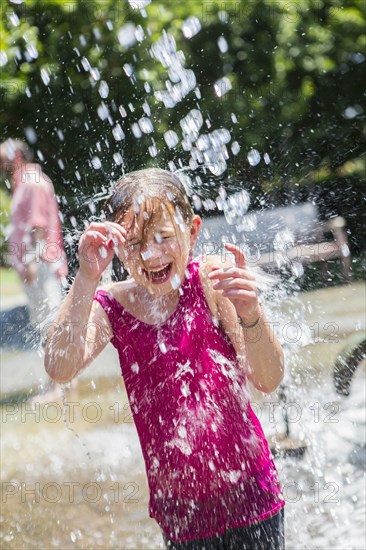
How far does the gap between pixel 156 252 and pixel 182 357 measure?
29 cm

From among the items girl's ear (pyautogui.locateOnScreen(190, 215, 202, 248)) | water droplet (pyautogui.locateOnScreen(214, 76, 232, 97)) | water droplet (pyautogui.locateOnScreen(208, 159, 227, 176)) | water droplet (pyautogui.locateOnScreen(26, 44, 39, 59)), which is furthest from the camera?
water droplet (pyautogui.locateOnScreen(214, 76, 232, 97))

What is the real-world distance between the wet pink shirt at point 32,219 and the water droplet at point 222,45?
18.4 feet

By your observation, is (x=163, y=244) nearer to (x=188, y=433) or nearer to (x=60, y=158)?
(x=188, y=433)

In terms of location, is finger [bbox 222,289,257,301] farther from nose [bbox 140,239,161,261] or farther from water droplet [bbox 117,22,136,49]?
water droplet [bbox 117,22,136,49]

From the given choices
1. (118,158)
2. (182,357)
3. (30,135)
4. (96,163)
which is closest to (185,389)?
(182,357)

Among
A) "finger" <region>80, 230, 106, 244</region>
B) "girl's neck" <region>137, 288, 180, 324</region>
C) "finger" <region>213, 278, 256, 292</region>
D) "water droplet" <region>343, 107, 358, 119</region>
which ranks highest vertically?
"water droplet" <region>343, 107, 358, 119</region>

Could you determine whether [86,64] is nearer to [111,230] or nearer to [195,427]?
[111,230]

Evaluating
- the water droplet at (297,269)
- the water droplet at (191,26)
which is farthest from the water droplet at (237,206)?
the water droplet at (191,26)

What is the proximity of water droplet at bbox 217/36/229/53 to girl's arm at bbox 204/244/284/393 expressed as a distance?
892 cm

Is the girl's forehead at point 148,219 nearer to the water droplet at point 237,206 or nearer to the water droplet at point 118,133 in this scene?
the water droplet at point 237,206

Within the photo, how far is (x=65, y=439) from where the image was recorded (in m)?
4.53

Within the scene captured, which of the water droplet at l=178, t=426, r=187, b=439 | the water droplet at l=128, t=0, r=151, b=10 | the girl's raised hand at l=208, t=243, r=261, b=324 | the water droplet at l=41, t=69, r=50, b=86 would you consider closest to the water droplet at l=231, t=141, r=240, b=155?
the water droplet at l=128, t=0, r=151, b=10

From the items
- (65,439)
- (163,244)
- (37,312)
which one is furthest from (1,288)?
(163,244)

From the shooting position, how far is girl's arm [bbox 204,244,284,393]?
2.15 meters
